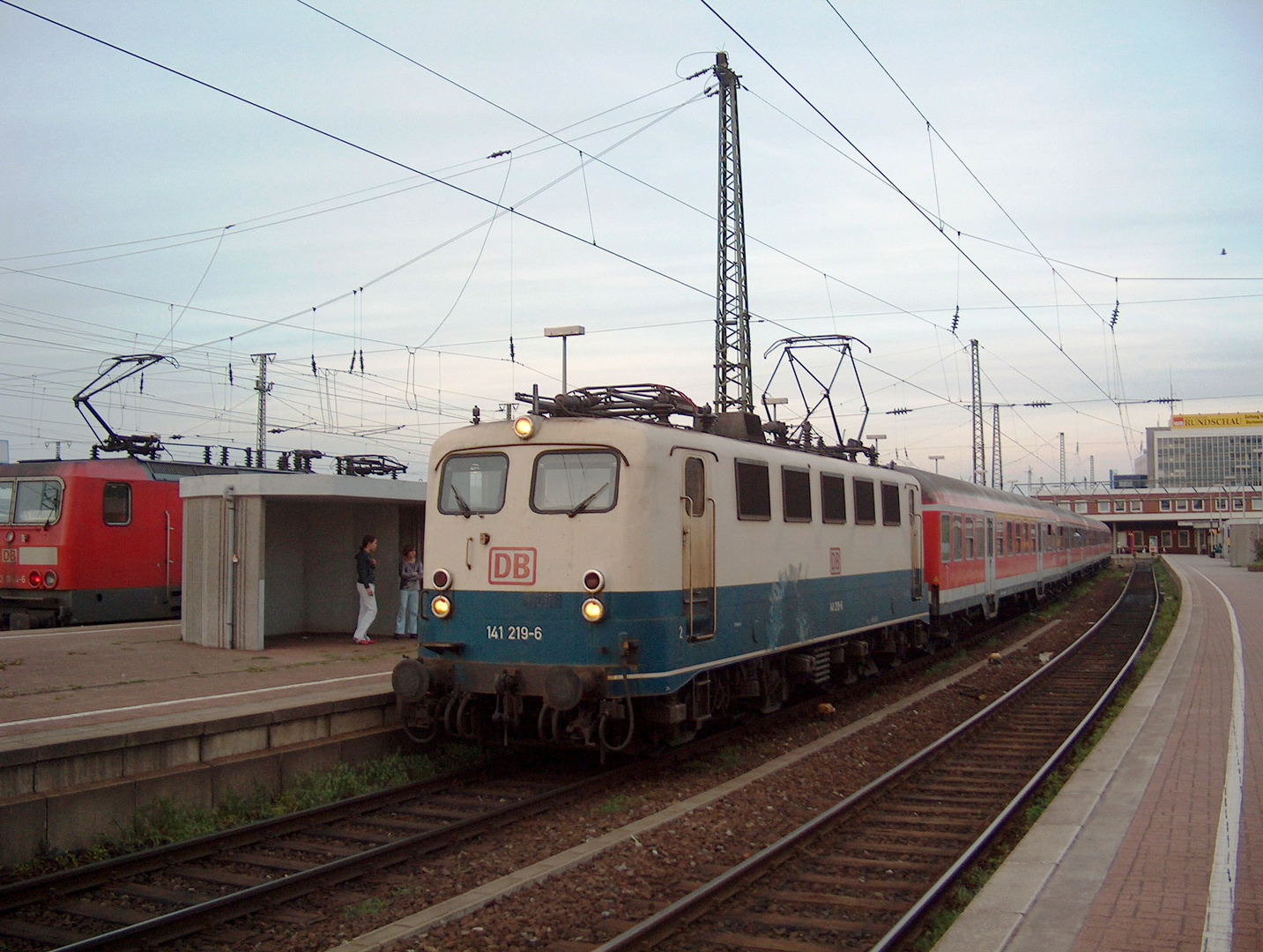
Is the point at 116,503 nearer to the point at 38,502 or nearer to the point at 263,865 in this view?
the point at 38,502

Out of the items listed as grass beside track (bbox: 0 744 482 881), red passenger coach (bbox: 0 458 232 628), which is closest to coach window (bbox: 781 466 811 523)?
grass beside track (bbox: 0 744 482 881)

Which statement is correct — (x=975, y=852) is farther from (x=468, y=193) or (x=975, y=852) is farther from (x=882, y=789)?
(x=468, y=193)

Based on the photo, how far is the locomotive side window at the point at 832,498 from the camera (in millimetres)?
13398

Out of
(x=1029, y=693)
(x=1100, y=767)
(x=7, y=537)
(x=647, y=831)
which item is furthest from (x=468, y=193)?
(x=7, y=537)

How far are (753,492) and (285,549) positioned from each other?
8.77 m

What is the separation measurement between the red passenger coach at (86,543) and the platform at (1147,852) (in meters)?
16.9

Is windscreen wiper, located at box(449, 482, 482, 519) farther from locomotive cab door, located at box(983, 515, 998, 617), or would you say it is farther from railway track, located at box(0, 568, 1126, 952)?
locomotive cab door, located at box(983, 515, 998, 617)

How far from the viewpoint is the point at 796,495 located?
12555mm

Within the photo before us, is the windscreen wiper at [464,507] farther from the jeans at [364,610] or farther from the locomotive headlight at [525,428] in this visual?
the jeans at [364,610]

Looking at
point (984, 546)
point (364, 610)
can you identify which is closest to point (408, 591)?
point (364, 610)

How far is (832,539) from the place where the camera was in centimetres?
1370

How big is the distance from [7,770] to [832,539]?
9.30m

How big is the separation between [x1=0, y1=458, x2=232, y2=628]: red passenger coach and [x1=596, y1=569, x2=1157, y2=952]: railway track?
603 inches

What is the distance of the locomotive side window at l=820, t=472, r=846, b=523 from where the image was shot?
13.4m
